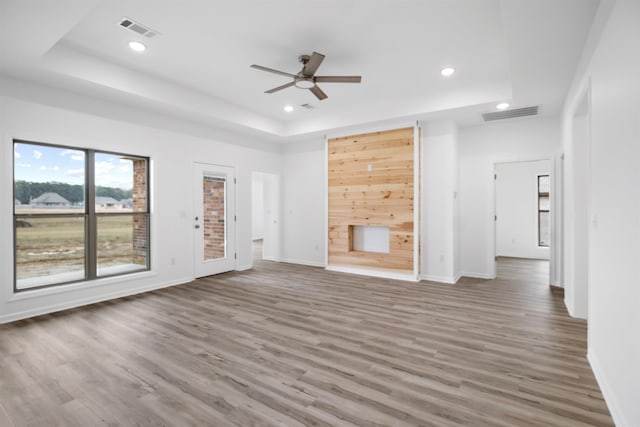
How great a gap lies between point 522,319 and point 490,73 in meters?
3.20

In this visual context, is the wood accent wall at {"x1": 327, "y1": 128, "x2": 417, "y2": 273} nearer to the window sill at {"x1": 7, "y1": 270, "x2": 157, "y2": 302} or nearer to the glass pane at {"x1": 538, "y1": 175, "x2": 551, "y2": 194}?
the window sill at {"x1": 7, "y1": 270, "x2": 157, "y2": 302}

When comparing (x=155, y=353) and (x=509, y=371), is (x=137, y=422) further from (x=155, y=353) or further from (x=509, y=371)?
(x=509, y=371)

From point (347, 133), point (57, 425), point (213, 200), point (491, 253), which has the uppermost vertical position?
point (347, 133)

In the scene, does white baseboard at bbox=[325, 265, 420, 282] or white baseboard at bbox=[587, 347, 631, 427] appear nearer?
white baseboard at bbox=[587, 347, 631, 427]

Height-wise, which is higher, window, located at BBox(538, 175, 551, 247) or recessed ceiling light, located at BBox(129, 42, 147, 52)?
recessed ceiling light, located at BBox(129, 42, 147, 52)

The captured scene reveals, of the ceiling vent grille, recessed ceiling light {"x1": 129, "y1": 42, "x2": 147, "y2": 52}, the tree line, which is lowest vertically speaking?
the tree line

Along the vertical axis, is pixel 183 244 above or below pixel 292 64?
below

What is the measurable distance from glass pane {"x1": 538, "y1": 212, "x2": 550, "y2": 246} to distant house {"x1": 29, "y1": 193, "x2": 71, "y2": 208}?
9.91 metres

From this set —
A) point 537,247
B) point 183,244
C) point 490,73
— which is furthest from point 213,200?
point 537,247

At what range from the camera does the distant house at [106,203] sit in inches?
180

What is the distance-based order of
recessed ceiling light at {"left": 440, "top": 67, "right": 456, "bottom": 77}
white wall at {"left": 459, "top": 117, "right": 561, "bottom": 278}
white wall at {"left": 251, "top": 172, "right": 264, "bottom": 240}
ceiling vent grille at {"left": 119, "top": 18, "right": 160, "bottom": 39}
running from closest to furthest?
ceiling vent grille at {"left": 119, "top": 18, "right": 160, "bottom": 39}, recessed ceiling light at {"left": 440, "top": 67, "right": 456, "bottom": 77}, white wall at {"left": 459, "top": 117, "right": 561, "bottom": 278}, white wall at {"left": 251, "top": 172, "right": 264, "bottom": 240}

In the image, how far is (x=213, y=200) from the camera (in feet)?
20.4

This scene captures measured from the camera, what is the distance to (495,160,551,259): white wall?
8273mm

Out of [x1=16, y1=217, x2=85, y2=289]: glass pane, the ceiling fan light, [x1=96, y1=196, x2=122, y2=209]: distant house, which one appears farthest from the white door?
the ceiling fan light
